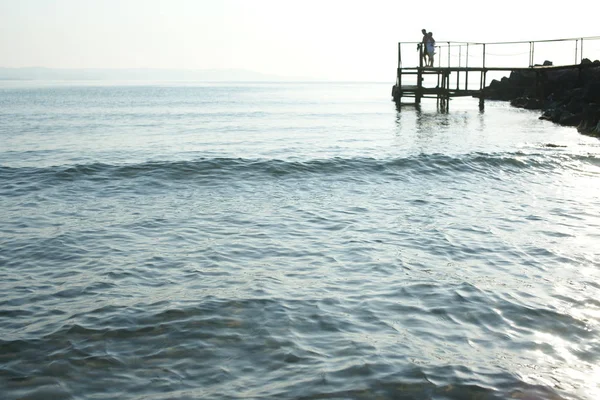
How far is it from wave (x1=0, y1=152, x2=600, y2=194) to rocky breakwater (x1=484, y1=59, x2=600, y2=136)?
340 inches

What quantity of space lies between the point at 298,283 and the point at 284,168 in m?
10.9

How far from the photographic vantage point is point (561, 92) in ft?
140

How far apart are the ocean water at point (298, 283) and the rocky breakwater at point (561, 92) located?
13.2 m

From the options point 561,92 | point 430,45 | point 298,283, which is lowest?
point 298,283

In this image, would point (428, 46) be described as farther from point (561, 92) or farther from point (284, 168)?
point (284, 168)

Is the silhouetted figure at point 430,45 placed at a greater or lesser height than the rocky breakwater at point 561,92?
greater

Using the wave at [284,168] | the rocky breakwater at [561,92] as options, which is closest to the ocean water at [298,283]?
the wave at [284,168]

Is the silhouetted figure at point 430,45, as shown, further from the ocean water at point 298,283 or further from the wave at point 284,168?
the ocean water at point 298,283

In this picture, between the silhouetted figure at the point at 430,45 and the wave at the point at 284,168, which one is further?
the silhouetted figure at the point at 430,45

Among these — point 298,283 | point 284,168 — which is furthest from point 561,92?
point 298,283

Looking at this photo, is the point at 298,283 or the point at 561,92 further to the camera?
the point at 561,92

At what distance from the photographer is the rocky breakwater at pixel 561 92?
2935 centimetres

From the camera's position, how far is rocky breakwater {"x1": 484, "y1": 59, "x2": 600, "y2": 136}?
96.3 feet

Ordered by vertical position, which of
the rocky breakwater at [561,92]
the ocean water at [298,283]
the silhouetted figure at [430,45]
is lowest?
the ocean water at [298,283]
